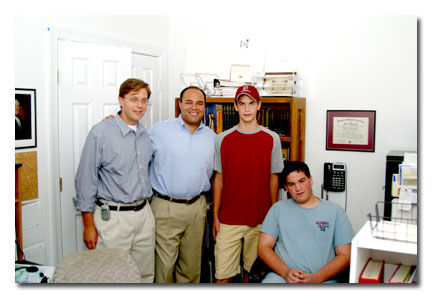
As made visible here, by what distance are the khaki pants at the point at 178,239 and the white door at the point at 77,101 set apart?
55 cm

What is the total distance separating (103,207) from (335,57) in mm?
1813

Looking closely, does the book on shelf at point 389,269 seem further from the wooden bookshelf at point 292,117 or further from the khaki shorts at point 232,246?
the wooden bookshelf at point 292,117

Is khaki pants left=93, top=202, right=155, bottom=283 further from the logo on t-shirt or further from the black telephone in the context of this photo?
the black telephone

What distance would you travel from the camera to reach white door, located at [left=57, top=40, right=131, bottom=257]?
2523 mm

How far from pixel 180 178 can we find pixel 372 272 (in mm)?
1245

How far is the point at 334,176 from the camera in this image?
288 cm

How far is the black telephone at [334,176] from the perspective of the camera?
2863mm

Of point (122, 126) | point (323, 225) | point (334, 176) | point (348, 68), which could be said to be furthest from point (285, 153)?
point (122, 126)

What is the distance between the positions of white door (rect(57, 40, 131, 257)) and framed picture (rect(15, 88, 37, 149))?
239 millimetres

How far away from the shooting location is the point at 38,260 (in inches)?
93.0

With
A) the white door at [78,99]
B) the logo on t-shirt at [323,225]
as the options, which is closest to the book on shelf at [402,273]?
the logo on t-shirt at [323,225]

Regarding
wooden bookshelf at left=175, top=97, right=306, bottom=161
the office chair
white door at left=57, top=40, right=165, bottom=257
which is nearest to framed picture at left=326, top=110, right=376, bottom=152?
wooden bookshelf at left=175, top=97, right=306, bottom=161

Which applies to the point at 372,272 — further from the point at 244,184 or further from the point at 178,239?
the point at 178,239
